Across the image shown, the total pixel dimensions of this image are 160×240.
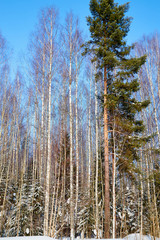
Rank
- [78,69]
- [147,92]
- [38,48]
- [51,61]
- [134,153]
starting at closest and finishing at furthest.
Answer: [134,153]
[51,61]
[38,48]
[78,69]
[147,92]

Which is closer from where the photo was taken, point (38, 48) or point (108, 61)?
point (108, 61)

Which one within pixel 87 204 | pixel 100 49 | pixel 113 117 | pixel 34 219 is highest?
pixel 100 49

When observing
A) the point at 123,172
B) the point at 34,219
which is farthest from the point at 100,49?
the point at 34,219

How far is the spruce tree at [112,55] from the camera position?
8.40 meters

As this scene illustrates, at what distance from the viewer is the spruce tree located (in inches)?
331

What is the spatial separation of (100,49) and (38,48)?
323cm

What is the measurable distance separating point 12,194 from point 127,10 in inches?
455

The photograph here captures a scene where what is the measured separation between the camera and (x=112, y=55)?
816 cm

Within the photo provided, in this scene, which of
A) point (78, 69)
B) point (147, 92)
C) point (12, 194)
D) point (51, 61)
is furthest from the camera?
point (147, 92)

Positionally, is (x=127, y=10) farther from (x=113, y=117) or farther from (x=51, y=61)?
(x=113, y=117)

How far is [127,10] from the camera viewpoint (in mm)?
9352

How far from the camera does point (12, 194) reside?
11.5m

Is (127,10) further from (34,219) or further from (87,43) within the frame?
(34,219)

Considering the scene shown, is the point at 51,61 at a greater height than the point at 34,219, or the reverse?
the point at 51,61
